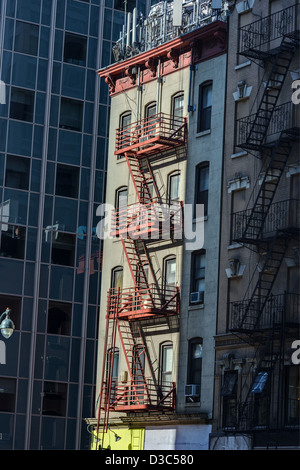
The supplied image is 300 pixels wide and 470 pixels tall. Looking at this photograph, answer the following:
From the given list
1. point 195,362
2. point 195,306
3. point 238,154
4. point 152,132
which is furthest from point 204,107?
point 195,362

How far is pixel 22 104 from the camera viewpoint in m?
68.7

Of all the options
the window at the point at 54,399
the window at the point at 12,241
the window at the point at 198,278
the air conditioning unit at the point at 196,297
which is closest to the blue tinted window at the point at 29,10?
the window at the point at 12,241

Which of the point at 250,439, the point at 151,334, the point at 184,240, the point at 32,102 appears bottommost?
the point at 250,439

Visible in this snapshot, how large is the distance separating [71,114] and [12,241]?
8.78 meters

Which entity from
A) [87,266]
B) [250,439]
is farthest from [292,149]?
[87,266]

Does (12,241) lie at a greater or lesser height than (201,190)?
lesser

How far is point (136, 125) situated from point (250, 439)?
18854mm

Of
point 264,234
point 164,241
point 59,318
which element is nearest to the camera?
point 264,234

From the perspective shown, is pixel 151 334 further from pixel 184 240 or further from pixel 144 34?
pixel 144 34

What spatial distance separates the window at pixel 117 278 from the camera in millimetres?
59406

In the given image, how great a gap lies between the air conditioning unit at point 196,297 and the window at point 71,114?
1997 centimetres

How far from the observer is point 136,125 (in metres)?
59.1

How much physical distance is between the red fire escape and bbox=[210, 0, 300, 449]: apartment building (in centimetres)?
378

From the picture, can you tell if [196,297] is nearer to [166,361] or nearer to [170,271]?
[170,271]
